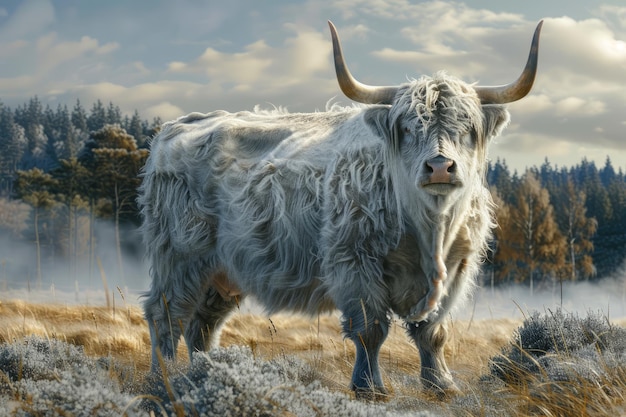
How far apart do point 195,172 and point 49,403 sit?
11.3 ft

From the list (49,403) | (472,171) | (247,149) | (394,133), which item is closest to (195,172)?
(247,149)

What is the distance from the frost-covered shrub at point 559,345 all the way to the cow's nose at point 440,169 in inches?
56.4

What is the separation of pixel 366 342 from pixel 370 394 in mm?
362

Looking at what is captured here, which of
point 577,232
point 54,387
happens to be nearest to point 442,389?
point 54,387

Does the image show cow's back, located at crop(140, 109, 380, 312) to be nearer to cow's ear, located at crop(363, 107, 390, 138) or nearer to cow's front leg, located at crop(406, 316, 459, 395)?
cow's ear, located at crop(363, 107, 390, 138)

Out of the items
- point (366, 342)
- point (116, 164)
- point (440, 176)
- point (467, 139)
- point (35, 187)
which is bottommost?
point (366, 342)

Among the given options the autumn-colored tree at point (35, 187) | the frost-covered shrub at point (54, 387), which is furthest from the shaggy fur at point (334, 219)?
the autumn-colored tree at point (35, 187)

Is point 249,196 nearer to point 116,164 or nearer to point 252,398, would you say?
point 252,398

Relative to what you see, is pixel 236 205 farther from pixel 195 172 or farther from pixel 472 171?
pixel 472 171

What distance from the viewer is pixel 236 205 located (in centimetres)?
598

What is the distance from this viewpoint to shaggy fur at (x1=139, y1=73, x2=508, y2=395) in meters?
4.75

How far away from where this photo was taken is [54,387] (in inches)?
137

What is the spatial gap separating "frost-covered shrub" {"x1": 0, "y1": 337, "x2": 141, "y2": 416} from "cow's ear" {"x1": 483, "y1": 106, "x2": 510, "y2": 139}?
10.2ft

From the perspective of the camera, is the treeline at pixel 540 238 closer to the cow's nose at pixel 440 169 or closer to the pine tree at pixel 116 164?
the pine tree at pixel 116 164
